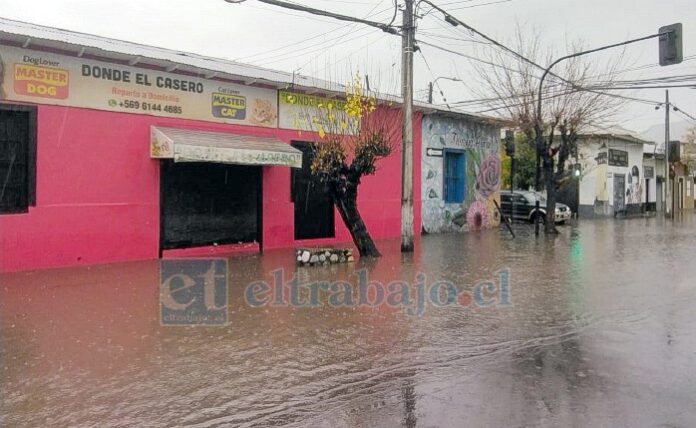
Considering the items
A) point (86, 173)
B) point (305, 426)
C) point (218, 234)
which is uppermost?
point (86, 173)

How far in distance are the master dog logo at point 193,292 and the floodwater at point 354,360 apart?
21 centimetres

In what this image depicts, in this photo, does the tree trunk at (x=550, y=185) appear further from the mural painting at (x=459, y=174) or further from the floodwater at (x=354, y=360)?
the floodwater at (x=354, y=360)

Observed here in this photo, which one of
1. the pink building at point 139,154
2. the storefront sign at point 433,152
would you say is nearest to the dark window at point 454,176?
the storefront sign at point 433,152

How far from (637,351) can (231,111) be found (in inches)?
449

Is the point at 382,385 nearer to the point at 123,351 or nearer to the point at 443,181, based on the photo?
the point at 123,351

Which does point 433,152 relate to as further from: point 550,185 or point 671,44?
point 671,44

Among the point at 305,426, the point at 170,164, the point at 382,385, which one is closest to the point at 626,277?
the point at 382,385

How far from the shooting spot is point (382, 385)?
520cm

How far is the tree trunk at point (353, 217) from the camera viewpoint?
13.6 m

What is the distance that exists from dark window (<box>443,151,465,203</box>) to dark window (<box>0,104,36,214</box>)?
47.7ft

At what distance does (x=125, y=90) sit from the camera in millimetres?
13086

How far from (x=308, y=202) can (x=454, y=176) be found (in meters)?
7.83

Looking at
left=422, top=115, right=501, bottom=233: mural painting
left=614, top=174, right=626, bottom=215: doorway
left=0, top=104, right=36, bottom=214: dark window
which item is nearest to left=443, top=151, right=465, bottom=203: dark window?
left=422, top=115, right=501, bottom=233: mural painting

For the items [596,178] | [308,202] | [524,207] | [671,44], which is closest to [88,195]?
[308,202]
